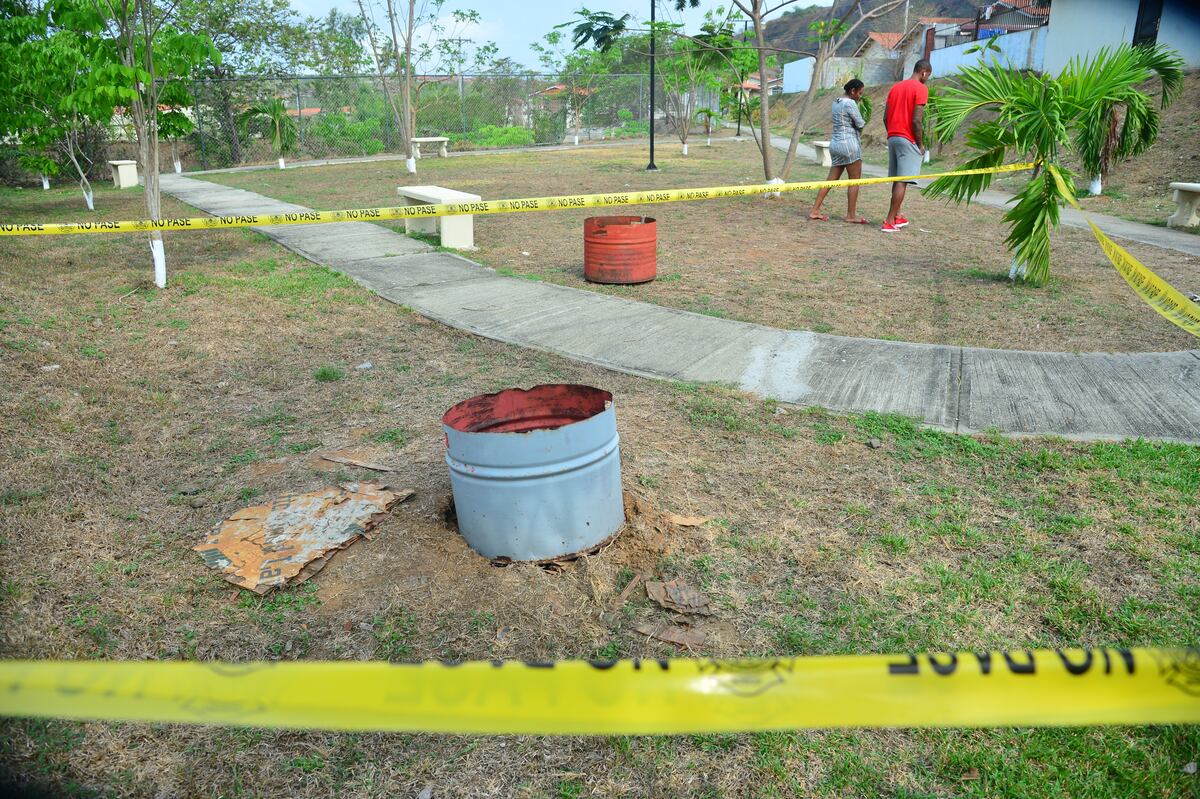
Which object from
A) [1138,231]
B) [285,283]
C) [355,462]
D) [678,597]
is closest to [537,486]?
[678,597]

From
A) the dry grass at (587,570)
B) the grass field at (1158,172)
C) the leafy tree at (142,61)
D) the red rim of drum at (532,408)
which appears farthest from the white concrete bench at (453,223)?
the grass field at (1158,172)

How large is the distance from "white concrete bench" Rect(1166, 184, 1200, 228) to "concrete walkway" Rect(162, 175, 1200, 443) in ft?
22.0

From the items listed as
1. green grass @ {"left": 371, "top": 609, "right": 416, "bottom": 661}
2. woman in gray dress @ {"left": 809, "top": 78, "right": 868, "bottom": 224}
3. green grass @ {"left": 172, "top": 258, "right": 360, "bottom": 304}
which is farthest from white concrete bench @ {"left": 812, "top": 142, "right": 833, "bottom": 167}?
green grass @ {"left": 371, "top": 609, "right": 416, "bottom": 661}

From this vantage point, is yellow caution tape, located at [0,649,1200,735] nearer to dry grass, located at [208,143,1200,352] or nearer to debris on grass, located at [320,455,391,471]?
debris on grass, located at [320,455,391,471]

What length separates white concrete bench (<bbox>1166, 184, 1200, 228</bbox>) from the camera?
1059 centimetres

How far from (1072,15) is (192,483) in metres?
4.32

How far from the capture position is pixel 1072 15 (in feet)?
9.57

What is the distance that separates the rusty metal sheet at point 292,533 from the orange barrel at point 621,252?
4.35 metres

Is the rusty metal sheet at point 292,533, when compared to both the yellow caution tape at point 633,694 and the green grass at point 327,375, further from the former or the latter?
the yellow caution tape at point 633,694

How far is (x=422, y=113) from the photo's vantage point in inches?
1238

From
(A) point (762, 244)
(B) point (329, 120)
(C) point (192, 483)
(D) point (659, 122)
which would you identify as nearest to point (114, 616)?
(C) point (192, 483)

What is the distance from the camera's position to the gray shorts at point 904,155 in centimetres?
997

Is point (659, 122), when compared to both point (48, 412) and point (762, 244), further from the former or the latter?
point (48, 412)

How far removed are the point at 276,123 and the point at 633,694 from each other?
25816mm
